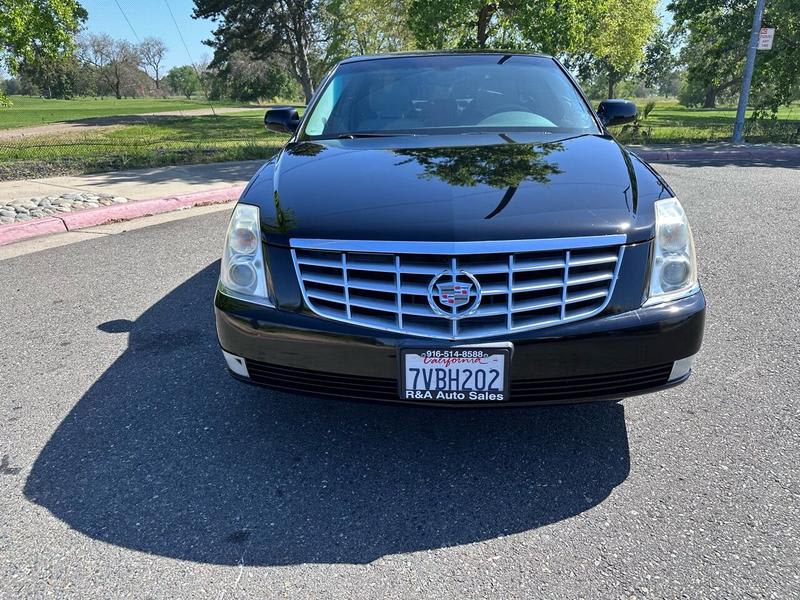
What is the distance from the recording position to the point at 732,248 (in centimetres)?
516

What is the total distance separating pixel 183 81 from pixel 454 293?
4339 inches

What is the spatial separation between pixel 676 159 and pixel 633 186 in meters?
10.2

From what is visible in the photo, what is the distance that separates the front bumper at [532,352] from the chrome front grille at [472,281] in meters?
0.05

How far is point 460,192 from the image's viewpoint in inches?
89.1

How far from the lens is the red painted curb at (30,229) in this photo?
5.73 meters

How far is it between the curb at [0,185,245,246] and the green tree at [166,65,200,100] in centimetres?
9960

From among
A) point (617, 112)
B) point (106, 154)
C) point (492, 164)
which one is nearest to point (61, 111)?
point (106, 154)

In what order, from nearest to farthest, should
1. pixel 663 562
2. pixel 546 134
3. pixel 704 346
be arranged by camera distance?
pixel 663 562 → pixel 546 134 → pixel 704 346

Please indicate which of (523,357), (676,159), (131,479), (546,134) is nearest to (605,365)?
(523,357)

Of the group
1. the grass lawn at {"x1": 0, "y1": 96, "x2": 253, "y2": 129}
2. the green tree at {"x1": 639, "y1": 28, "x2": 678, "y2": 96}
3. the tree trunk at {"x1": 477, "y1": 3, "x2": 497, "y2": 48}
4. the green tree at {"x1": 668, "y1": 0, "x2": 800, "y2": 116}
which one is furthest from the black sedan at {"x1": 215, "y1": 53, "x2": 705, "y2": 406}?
the green tree at {"x1": 639, "y1": 28, "x2": 678, "y2": 96}

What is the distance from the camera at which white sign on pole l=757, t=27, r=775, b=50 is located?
12.1 m

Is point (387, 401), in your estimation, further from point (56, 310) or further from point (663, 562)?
point (56, 310)

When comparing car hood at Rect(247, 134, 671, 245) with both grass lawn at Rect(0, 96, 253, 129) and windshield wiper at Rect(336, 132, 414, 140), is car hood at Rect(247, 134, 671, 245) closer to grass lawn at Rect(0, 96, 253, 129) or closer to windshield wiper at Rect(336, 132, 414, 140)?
windshield wiper at Rect(336, 132, 414, 140)

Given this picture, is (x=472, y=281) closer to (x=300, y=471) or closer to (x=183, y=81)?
(x=300, y=471)
